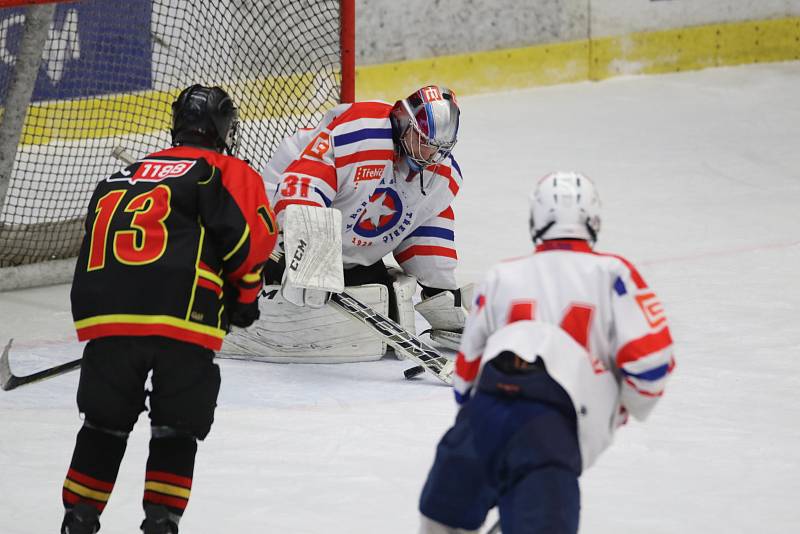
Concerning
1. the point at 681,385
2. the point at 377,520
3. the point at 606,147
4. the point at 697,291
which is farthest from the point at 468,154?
the point at 377,520

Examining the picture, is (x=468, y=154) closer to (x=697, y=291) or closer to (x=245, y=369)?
(x=697, y=291)

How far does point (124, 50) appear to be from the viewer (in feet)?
18.7

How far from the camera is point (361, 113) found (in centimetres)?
410

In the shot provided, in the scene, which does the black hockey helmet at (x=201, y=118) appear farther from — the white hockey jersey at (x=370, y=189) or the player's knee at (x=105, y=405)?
the white hockey jersey at (x=370, y=189)

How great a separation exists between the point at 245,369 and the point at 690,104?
4377 mm

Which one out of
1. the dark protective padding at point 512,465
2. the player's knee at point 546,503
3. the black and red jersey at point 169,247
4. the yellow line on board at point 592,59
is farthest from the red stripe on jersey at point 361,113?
the yellow line on board at point 592,59

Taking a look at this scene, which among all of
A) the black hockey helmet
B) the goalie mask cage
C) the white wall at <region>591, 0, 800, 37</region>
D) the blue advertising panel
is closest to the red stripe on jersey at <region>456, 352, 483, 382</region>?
the black hockey helmet

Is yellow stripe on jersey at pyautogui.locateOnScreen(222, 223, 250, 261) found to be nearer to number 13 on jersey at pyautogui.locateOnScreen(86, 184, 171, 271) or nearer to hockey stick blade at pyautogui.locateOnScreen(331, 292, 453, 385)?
number 13 on jersey at pyautogui.locateOnScreen(86, 184, 171, 271)

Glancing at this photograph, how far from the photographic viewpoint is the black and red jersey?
2.62 meters

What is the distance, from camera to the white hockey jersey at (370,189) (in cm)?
404

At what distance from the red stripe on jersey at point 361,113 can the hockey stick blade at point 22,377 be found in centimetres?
103

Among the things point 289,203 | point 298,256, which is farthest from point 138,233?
point 289,203

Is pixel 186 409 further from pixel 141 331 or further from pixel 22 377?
pixel 22 377

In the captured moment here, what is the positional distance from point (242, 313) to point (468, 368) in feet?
2.12
